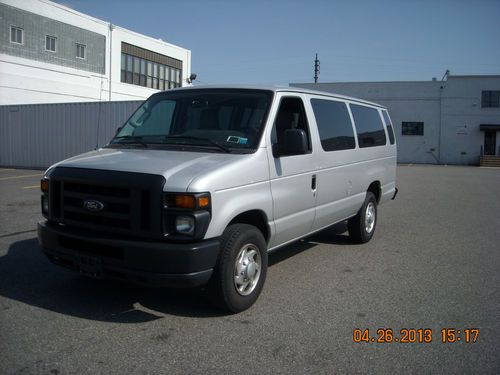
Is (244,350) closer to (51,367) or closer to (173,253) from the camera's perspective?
(173,253)

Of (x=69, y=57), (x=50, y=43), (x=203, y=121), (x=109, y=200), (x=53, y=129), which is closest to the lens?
(x=109, y=200)

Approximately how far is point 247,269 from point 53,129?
20705 millimetres

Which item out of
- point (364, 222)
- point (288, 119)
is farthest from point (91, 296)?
point (364, 222)

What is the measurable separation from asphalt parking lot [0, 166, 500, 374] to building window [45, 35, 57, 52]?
2762 centimetres

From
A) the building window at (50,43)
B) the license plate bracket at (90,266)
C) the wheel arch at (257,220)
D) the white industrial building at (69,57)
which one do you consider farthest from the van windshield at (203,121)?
the building window at (50,43)

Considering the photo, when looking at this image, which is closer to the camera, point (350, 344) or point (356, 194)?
point (350, 344)

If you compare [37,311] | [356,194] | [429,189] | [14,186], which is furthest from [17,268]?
[429,189]

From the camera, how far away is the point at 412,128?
4247cm

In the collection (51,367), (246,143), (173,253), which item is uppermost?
(246,143)

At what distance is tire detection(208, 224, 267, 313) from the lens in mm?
4230

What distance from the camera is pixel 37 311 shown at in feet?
14.4

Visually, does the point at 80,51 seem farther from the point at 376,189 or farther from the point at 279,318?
the point at 279,318

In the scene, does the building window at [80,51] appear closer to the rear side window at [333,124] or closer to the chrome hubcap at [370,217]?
the chrome hubcap at [370,217]

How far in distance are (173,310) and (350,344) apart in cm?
166
